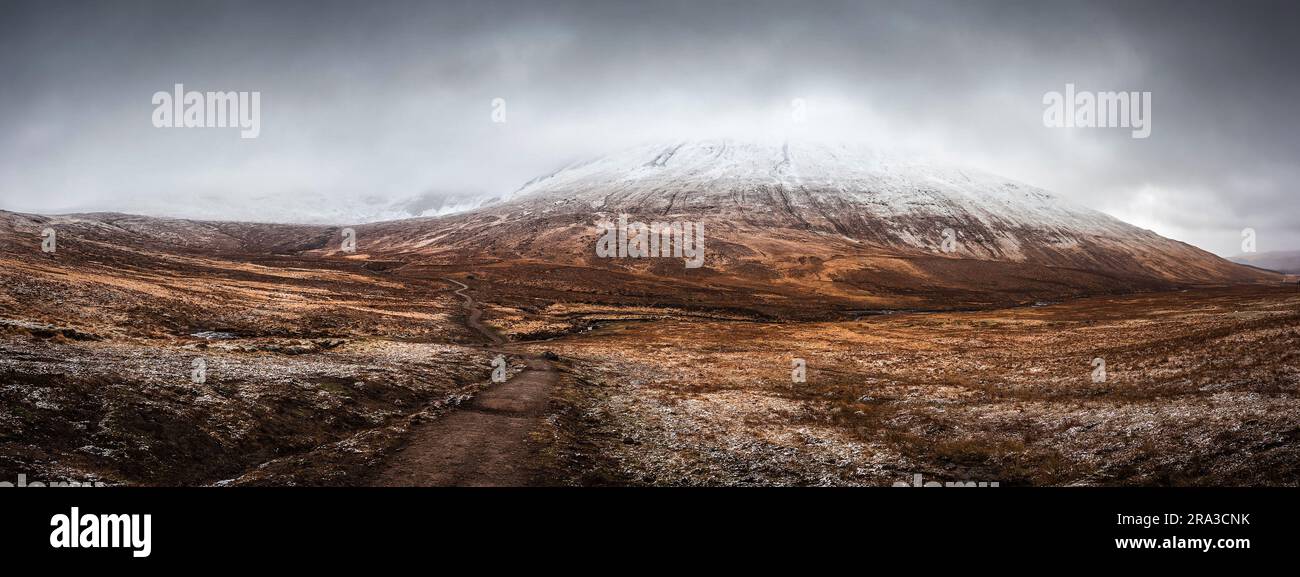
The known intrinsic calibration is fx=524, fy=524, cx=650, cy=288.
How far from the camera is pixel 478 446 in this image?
23.9m

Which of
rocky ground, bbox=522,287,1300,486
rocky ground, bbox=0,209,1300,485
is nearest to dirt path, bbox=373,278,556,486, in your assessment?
rocky ground, bbox=0,209,1300,485

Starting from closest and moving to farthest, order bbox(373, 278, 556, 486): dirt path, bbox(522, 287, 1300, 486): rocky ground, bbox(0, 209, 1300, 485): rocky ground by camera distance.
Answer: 1. bbox(0, 209, 1300, 485): rocky ground
2. bbox(522, 287, 1300, 486): rocky ground
3. bbox(373, 278, 556, 486): dirt path

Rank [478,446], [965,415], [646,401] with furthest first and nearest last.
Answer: [646,401] → [965,415] → [478,446]

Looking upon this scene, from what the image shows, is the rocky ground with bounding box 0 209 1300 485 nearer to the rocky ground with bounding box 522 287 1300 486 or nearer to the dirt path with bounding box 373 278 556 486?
the rocky ground with bounding box 522 287 1300 486

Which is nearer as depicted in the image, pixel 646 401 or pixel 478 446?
pixel 478 446

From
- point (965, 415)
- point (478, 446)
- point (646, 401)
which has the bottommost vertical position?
point (646, 401)

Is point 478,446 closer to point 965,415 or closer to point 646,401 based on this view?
point 646,401

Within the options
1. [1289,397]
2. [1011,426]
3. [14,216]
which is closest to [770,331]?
[1011,426]

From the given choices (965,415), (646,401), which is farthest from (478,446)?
(965,415)

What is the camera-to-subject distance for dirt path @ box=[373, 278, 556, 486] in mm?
19938

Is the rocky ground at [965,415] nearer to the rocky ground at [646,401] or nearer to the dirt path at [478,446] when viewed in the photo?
the rocky ground at [646,401]

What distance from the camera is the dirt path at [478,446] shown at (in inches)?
785
